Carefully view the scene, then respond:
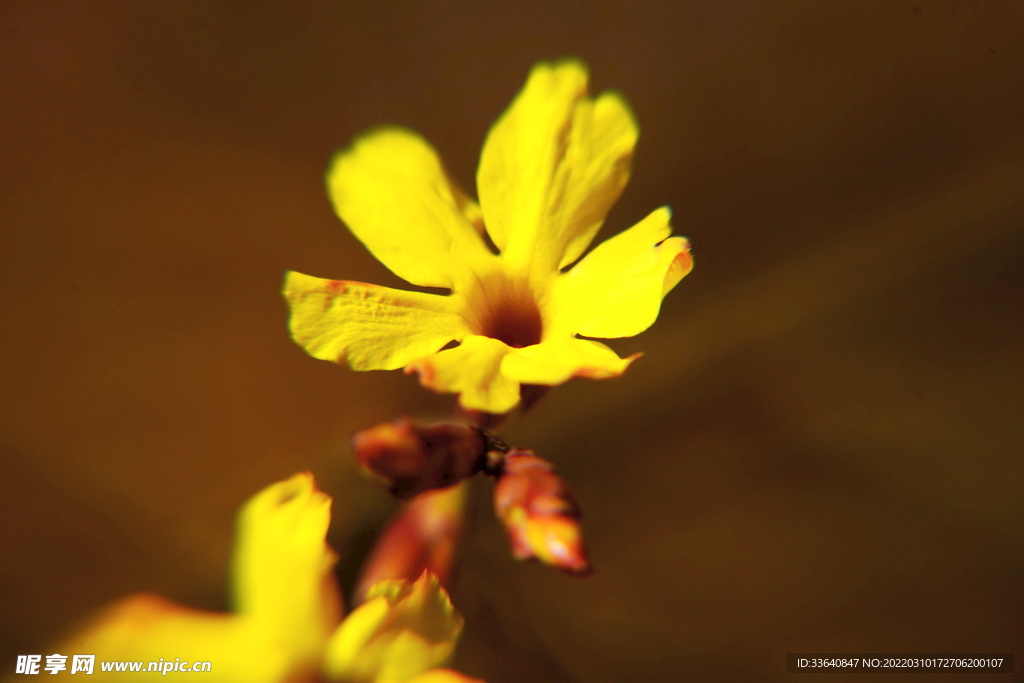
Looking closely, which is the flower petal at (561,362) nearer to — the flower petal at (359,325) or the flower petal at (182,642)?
the flower petal at (359,325)

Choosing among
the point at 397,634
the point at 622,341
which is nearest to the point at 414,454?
the point at 397,634

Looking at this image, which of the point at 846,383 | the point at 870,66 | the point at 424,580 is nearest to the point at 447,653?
the point at 424,580

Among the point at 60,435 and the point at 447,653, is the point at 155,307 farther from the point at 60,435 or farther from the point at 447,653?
the point at 447,653

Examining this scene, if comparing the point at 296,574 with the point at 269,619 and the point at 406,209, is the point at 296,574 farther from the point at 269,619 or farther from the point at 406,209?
the point at 406,209

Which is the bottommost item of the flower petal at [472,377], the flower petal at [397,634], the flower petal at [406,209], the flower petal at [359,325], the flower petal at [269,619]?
the flower petal at [397,634]

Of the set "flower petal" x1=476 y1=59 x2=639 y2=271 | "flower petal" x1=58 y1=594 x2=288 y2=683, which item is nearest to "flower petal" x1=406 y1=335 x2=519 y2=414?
"flower petal" x1=476 y1=59 x2=639 y2=271

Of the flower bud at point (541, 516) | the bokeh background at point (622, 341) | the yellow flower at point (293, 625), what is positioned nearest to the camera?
the flower bud at point (541, 516)

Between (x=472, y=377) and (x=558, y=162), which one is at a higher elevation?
(x=558, y=162)

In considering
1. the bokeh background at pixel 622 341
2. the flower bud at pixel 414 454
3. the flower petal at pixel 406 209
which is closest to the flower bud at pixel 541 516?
the flower bud at pixel 414 454
